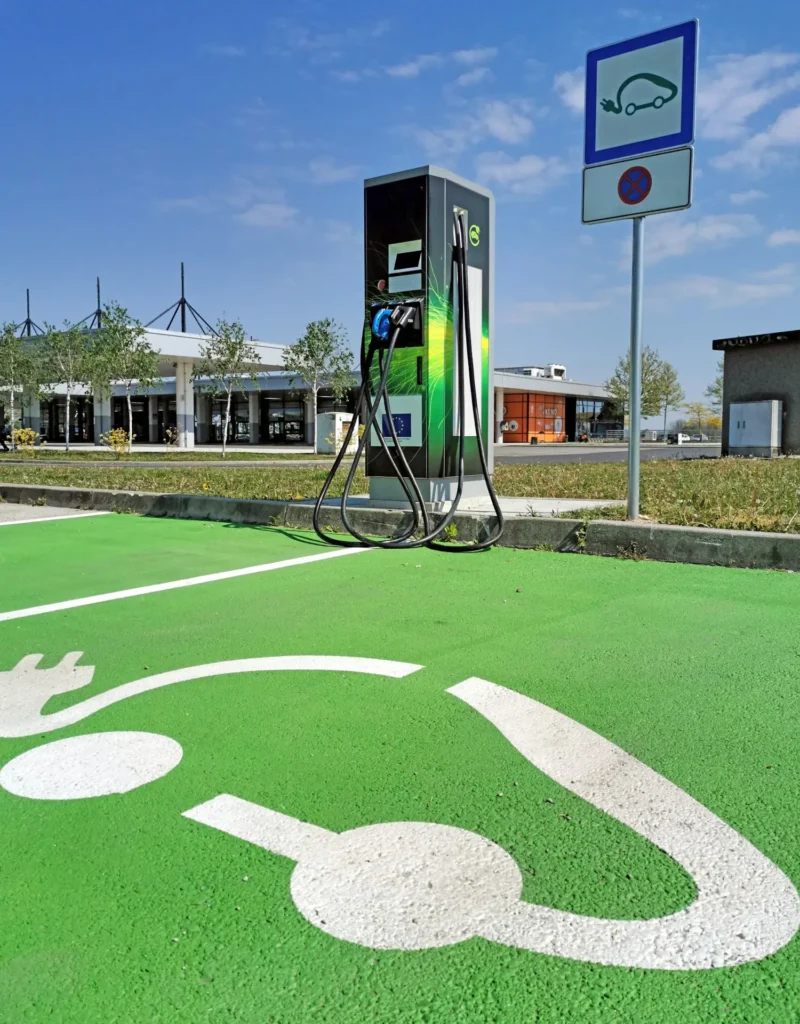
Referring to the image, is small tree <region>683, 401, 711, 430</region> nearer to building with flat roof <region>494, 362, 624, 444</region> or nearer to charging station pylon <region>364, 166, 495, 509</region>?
building with flat roof <region>494, 362, 624, 444</region>

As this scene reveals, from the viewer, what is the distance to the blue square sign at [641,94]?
6.55 m

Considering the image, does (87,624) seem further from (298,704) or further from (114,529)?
(114,529)

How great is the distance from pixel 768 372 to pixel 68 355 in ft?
90.9

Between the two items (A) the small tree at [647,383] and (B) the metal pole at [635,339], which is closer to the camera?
(B) the metal pole at [635,339]

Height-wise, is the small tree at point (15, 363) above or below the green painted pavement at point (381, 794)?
above

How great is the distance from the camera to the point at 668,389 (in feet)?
234

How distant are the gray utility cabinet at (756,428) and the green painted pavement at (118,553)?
2162 centimetres

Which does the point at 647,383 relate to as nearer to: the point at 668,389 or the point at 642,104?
the point at 668,389

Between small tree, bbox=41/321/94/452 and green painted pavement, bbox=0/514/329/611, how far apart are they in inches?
1069

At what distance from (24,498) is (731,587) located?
10.1 m

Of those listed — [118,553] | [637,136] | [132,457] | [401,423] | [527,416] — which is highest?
[637,136]

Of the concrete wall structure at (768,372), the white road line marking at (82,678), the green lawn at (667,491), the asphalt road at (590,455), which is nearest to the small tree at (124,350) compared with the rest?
the asphalt road at (590,455)

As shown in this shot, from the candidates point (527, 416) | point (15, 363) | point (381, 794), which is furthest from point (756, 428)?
point (527, 416)

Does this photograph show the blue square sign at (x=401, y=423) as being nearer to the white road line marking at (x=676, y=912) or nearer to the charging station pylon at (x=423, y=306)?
the charging station pylon at (x=423, y=306)
